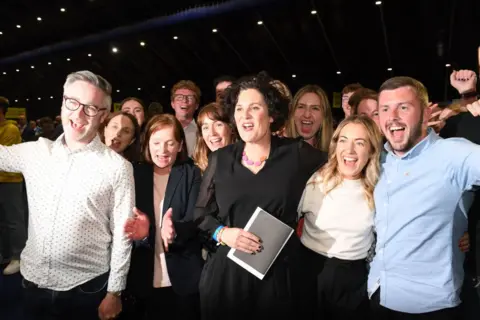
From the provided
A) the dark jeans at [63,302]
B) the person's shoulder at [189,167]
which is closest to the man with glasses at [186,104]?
the person's shoulder at [189,167]

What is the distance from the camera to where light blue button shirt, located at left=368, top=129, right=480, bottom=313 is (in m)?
1.87

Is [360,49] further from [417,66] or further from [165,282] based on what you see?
[165,282]

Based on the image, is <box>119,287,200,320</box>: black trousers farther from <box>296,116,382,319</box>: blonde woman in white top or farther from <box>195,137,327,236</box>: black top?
<box>296,116,382,319</box>: blonde woman in white top

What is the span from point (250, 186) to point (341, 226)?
516 mm

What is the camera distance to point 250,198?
2029 millimetres

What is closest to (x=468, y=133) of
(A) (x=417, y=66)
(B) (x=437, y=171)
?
(B) (x=437, y=171)

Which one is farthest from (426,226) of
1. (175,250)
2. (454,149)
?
(175,250)

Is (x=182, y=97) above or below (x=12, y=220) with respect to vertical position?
above

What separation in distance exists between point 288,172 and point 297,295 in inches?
23.8

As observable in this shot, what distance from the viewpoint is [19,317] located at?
3.41 m

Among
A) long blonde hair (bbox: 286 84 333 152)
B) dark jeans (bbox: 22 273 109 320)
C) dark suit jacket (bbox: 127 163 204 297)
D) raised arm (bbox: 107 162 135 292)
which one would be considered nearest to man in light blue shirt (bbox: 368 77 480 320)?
dark suit jacket (bbox: 127 163 204 297)

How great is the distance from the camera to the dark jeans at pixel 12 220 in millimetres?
4871

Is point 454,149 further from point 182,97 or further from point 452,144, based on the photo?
point 182,97

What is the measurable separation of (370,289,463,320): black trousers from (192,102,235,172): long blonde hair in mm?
1294
